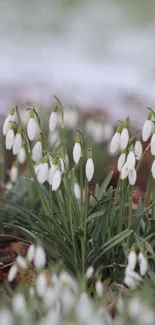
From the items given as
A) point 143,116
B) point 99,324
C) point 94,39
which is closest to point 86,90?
point 143,116

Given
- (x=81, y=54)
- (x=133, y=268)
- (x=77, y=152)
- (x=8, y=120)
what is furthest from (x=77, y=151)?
(x=81, y=54)

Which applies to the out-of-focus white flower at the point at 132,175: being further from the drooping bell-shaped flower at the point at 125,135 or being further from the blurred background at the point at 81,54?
the blurred background at the point at 81,54

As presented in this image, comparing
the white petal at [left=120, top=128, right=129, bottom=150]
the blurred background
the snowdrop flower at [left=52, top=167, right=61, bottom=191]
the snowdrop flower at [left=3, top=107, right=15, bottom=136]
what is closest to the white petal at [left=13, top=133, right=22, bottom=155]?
the snowdrop flower at [left=3, top=107, right=15, bottom=136]

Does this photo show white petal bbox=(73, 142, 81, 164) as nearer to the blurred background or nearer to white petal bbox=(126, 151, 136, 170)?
white petal bbox=(126, 151, 136, 170)

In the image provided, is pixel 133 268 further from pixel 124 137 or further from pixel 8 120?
pixel 8 120

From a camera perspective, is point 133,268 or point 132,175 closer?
point 133,268

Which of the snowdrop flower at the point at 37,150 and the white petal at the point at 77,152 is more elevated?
the snowdrop flower at the point at 37,150

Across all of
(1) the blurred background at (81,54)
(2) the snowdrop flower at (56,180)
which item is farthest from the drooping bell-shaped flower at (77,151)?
(1) the blurred background at (81,54)

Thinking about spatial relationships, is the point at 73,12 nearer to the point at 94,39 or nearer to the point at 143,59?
the point at 94,39
